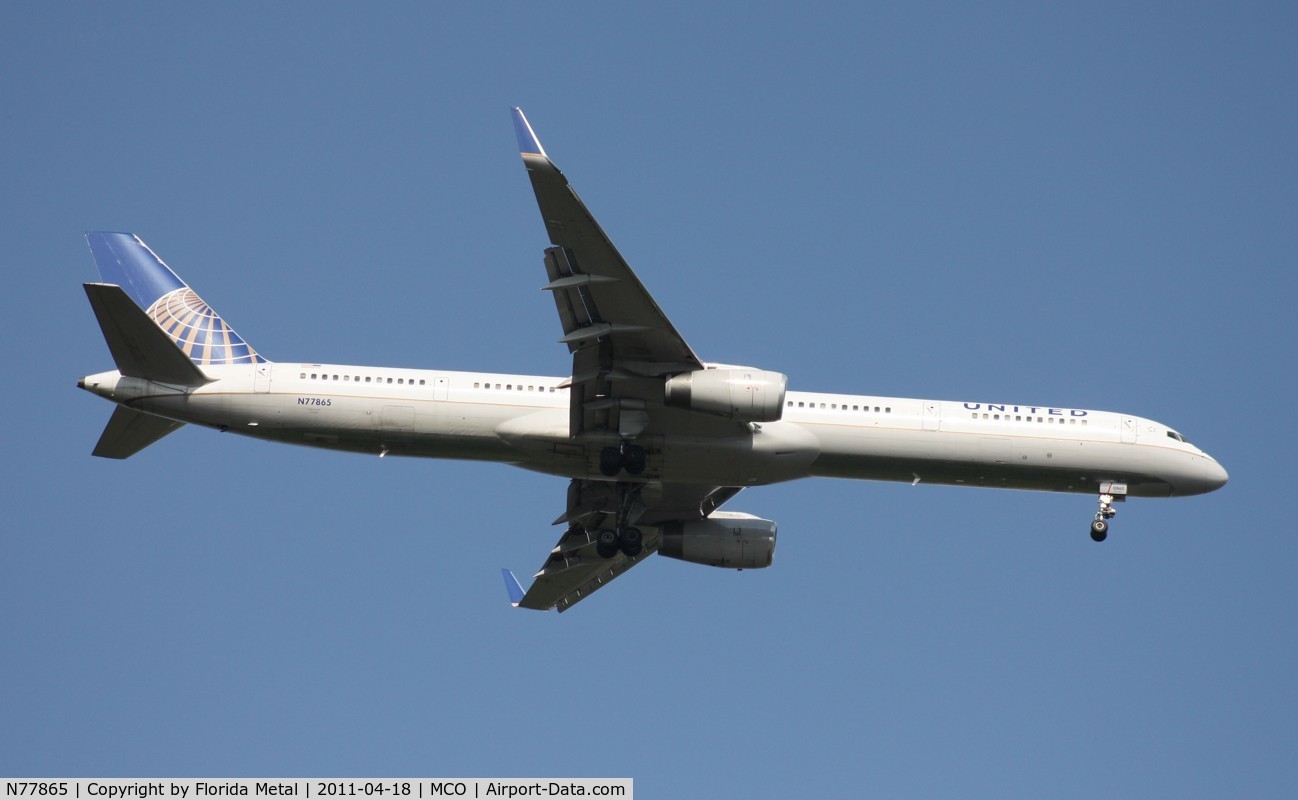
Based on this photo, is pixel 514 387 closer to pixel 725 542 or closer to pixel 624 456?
pixel 624 456

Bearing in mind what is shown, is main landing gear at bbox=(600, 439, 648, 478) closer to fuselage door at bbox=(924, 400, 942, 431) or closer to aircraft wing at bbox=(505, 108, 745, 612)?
aircraft wing at bbox=(505, 108, 745, 612)

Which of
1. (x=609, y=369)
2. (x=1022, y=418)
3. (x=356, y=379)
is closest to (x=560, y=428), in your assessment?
(x=609, y=369)

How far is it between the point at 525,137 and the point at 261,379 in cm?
1044

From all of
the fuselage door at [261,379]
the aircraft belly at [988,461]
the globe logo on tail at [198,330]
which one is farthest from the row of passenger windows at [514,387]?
the aircraft belly at [988,461]

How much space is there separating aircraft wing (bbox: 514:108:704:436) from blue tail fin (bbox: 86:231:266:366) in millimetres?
8683

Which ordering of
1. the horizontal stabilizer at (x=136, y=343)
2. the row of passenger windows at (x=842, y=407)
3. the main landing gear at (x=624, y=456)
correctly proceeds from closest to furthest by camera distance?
the horizontal stabilizer at (x=136, y=343) < the main landing gear at (x=624, y=456) < the row of passenger windows at (x=842, y=407)

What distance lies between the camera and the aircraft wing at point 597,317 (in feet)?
108

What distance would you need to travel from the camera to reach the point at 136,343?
122 ft

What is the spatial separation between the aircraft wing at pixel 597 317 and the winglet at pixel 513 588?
10.6 m

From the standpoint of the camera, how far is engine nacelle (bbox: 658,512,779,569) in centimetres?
4369

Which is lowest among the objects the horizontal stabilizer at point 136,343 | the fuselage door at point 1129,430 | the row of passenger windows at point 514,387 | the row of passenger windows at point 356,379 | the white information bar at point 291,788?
the white information bar at point 291,788

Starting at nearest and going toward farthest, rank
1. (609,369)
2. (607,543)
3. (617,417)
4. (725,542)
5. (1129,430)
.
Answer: (609,369), (617,417), (607,543), (1129,430), (725,542)

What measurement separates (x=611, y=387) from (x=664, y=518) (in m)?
7.83

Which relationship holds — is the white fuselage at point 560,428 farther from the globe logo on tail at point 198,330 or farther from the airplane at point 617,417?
the globe logo on tail at point 198,330
